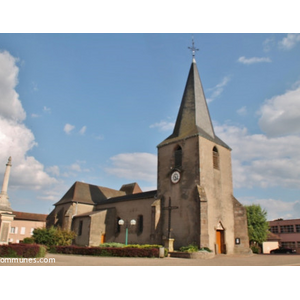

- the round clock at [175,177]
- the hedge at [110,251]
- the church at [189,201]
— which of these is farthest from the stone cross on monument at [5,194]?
the round clock at [175,177]

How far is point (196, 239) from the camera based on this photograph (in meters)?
22.9

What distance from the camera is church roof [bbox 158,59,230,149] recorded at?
27953 mm

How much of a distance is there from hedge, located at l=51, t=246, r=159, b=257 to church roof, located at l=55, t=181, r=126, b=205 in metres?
14.2

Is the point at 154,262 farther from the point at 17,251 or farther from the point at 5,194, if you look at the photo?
the point at 5,194

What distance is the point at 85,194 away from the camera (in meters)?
40.5

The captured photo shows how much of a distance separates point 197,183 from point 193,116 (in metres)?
7.44

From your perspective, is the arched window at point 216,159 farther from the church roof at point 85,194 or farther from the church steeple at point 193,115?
the church roof at point 85,194

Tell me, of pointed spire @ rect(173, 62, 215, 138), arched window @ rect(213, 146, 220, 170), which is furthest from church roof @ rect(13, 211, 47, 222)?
arched window @ rect(213, 146, 220, 170)

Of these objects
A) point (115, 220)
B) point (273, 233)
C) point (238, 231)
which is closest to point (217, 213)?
point (238, 231)

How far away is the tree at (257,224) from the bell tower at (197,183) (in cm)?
1620

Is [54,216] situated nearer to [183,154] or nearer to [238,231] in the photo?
[183,154]

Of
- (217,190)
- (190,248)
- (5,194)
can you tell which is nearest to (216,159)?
(217,190)

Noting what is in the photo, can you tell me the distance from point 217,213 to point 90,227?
49.2 feet

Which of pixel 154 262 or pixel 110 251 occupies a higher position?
pixel 110 251
